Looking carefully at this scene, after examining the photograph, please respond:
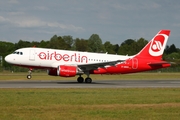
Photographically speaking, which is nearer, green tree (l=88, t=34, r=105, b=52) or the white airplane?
the white airplane

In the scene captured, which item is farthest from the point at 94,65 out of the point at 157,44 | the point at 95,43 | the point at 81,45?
the point at 95,43

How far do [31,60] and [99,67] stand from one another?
7.57 metres

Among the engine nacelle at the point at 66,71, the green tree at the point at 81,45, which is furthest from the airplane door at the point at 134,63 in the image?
the green tree at the point at 81,45

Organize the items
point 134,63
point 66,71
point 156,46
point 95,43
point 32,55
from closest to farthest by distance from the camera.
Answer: point 66,71 < point 32,55 < point 134,63 < point 156,46 < point 95,43

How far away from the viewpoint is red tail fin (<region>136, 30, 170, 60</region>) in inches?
1818

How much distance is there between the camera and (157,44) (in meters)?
46.5

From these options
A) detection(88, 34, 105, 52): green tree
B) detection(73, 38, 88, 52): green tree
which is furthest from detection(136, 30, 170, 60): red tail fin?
detection(88, 34, 105, 52): green tree

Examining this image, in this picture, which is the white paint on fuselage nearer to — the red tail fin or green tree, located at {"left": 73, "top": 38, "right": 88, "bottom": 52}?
the red tail fin

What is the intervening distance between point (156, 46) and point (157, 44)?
29cm
